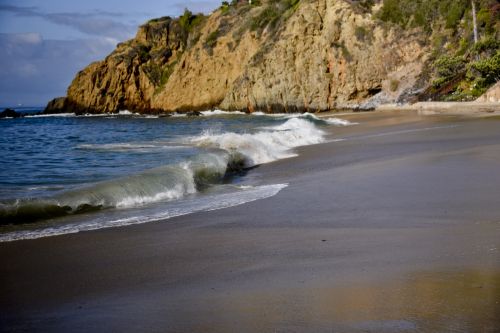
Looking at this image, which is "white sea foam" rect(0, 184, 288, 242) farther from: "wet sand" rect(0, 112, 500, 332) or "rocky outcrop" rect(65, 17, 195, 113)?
"rocky outcrop" rect(65, 17, 195, 113)

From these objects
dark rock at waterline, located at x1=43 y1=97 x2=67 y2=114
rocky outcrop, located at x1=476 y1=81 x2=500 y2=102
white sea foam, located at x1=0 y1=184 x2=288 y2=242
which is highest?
dark rock at waterline, located at x1=43 y1=97 x2=67 y2=114

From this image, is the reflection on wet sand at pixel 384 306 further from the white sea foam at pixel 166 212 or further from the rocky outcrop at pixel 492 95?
the rocky outcrop at pixel 492 95

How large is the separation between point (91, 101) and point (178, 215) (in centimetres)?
8581

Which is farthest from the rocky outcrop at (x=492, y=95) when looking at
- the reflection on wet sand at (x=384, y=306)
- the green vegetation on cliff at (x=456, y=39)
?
the reflection on wet sand at (x=384, y=306)

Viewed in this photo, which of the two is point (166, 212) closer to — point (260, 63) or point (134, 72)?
point (260, 63)

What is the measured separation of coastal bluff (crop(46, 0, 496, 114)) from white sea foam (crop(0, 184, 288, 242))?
41.7 metres

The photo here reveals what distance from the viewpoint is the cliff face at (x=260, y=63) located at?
5494cm

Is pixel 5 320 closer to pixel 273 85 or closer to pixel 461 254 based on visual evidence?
pixel 461 254

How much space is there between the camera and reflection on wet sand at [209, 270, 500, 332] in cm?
322

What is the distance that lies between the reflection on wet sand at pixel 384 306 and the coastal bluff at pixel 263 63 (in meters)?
46.7

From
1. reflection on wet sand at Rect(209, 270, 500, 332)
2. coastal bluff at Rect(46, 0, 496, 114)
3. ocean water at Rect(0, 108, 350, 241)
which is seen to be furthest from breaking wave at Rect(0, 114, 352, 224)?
coastal bluff at Rect(46, 0, 496, 114)

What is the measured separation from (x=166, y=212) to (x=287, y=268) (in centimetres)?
382

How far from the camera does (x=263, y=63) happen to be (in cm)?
6353

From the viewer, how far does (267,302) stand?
3783mm
